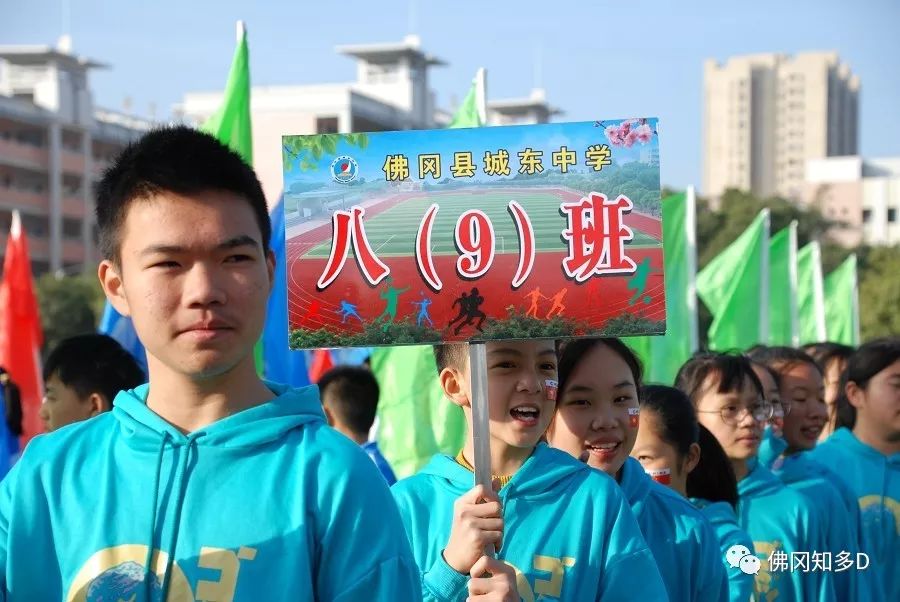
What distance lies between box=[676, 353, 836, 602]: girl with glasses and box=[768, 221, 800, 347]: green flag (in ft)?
45.5

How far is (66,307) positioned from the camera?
47.5 meters

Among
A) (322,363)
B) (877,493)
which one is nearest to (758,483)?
(877,493)

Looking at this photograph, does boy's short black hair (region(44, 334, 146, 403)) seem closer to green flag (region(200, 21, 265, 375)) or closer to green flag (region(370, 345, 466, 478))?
green flag (region(200, 21, 265, 375))

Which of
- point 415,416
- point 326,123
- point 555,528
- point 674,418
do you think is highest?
point 326,123

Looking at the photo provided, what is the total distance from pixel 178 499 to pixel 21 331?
10.4 metres

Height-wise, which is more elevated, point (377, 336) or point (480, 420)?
point (377, 336)

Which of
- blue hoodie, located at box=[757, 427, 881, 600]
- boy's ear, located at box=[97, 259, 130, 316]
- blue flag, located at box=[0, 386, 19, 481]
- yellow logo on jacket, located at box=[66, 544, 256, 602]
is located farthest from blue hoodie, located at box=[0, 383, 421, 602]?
blue flag, located at box=[0, 386, 19, 481]

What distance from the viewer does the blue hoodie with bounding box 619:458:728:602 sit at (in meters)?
4.61

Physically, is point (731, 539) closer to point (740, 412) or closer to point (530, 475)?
point (740, 412)

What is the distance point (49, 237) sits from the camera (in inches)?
2753

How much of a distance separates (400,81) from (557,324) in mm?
84167

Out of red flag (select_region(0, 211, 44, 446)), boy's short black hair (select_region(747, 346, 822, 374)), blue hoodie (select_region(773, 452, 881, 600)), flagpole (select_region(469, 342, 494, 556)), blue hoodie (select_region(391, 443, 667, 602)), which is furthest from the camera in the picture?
red flag (select_region(0, 211, 44, 446))

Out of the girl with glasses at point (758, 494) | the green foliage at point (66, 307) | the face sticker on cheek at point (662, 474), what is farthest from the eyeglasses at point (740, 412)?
the green foliage at point (66, 307)

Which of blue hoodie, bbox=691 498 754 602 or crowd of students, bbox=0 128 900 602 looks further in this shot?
blue hoodie, bbox=691 498 754 602
